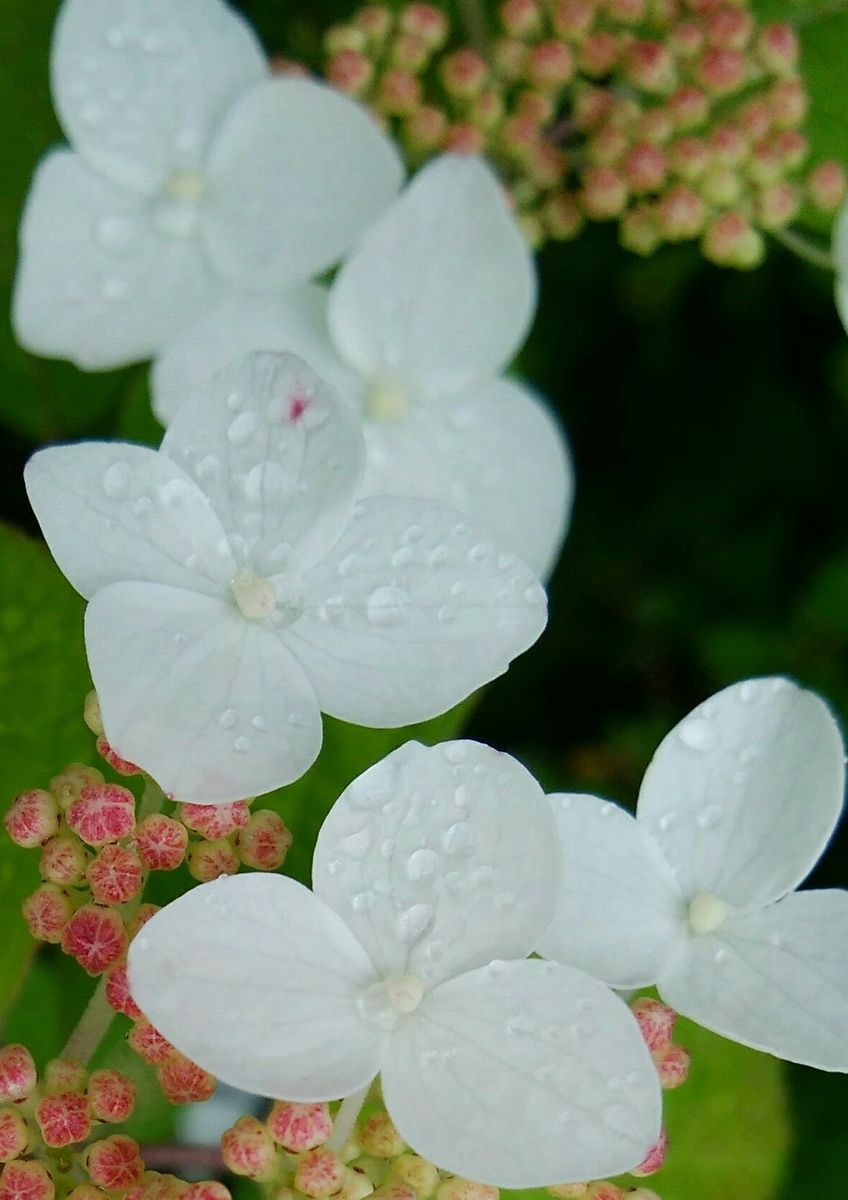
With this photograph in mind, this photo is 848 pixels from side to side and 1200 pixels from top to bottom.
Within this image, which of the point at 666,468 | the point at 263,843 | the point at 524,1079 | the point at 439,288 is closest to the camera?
the point at 524,1079

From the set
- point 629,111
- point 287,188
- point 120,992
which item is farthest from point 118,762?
point 629,111

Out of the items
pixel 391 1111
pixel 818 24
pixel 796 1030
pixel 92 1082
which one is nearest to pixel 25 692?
pixel 92 1082

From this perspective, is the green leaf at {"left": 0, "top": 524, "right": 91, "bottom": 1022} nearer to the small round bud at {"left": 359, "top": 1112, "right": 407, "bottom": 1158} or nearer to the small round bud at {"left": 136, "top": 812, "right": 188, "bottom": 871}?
the small round bud at {"left": 136, "top": 812, "right": 188, "bottom": 871}

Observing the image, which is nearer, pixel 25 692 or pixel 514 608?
pixel 514 608

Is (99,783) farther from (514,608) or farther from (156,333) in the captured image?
(156,333)

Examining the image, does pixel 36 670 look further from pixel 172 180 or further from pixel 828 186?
pixel 828 186

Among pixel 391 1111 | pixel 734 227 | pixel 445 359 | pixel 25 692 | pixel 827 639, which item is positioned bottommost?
pixel 827 639

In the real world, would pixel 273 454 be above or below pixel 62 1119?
above
